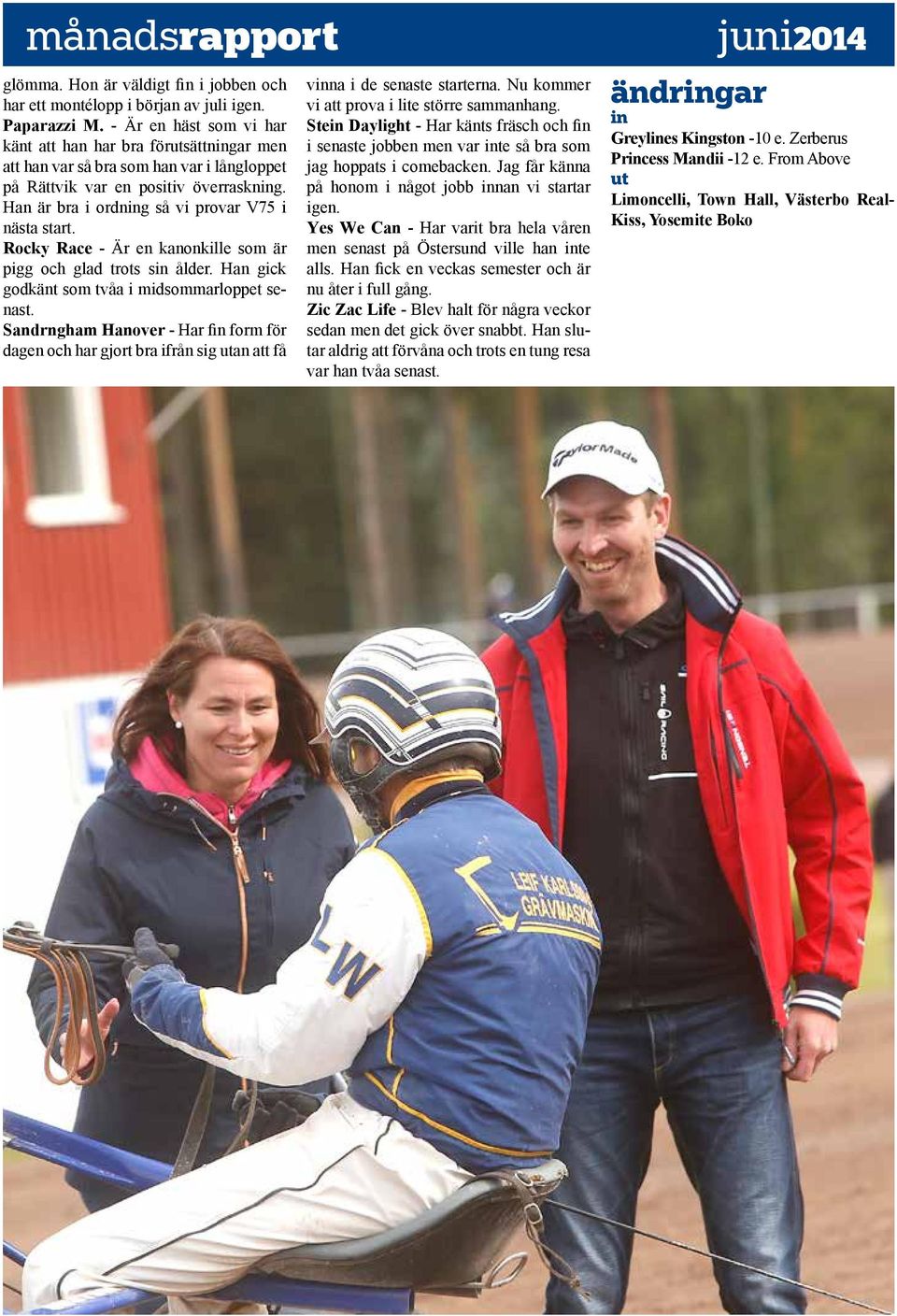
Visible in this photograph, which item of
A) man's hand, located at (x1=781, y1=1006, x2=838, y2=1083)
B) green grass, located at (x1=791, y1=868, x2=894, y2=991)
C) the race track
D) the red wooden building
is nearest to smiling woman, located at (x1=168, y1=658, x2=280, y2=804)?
man's hand, located at (x1=781, y1=1006, x2=838, y2=1083)

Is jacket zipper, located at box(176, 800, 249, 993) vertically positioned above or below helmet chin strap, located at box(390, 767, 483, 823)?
below

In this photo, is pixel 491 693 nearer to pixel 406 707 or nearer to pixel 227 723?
pixel 406 707

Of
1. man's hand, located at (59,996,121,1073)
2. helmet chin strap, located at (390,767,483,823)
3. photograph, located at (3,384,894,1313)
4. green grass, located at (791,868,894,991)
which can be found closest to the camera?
photograph, located at (3,384,894,1313)

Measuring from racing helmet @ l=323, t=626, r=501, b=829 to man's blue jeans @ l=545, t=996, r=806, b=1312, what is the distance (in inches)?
37.0

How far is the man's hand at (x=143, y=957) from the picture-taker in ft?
8.71

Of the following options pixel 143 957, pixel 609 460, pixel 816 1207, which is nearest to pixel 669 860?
pixel 609 460

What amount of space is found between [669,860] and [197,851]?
89 cm

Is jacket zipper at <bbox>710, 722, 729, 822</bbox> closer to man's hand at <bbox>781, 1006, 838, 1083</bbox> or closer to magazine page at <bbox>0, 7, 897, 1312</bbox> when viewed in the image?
magazine page at <bbox>0, 7, 897, 1312</bbox>

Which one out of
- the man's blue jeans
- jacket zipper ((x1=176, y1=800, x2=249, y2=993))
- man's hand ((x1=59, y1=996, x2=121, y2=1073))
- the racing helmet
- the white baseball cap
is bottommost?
the man's blue jeans

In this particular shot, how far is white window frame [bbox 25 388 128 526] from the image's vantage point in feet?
37.1

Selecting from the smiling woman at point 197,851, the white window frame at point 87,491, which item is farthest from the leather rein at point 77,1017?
Result: the white window frame at point 87,491

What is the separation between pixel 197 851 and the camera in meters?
3.32

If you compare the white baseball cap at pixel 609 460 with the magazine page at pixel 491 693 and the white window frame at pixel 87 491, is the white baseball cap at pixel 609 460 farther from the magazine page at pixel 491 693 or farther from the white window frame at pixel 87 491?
the white window frame at pixel 87 491

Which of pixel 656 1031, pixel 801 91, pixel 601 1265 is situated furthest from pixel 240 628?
pixel 801 91
